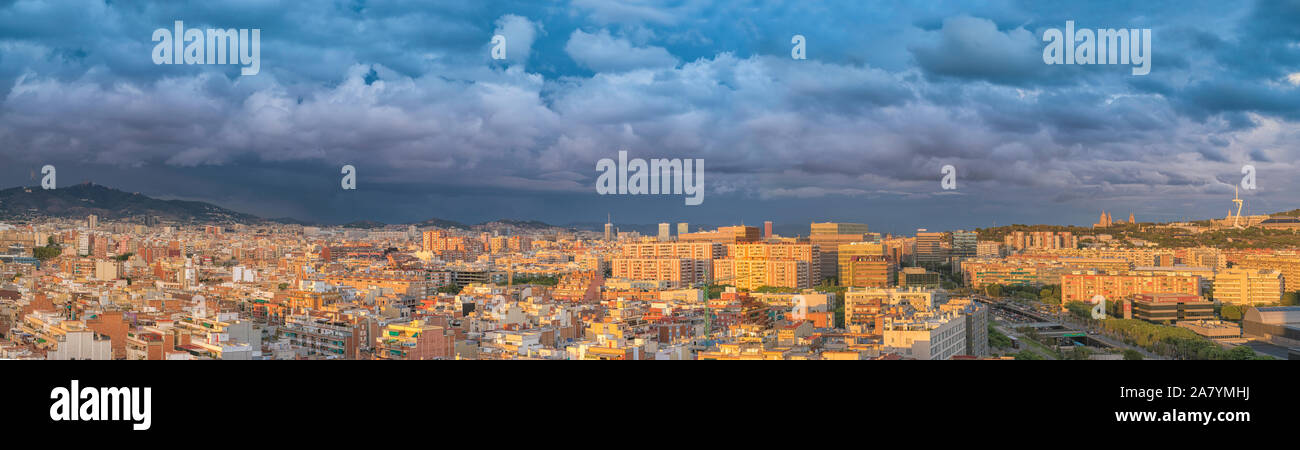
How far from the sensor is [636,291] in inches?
651

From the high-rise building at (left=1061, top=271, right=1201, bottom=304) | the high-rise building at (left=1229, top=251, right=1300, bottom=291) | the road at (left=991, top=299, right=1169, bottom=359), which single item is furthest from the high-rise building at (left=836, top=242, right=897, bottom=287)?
the high-rise building at (left=1229, top=251, right=1300, bottom=291)

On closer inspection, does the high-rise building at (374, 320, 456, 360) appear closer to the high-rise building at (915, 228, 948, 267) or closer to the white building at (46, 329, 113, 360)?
the white building at (46, 329, 113, 360)

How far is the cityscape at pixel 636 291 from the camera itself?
8.34 m

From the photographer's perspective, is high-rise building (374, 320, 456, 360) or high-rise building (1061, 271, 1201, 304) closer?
high-rise building (374, 320, 456, 360)
